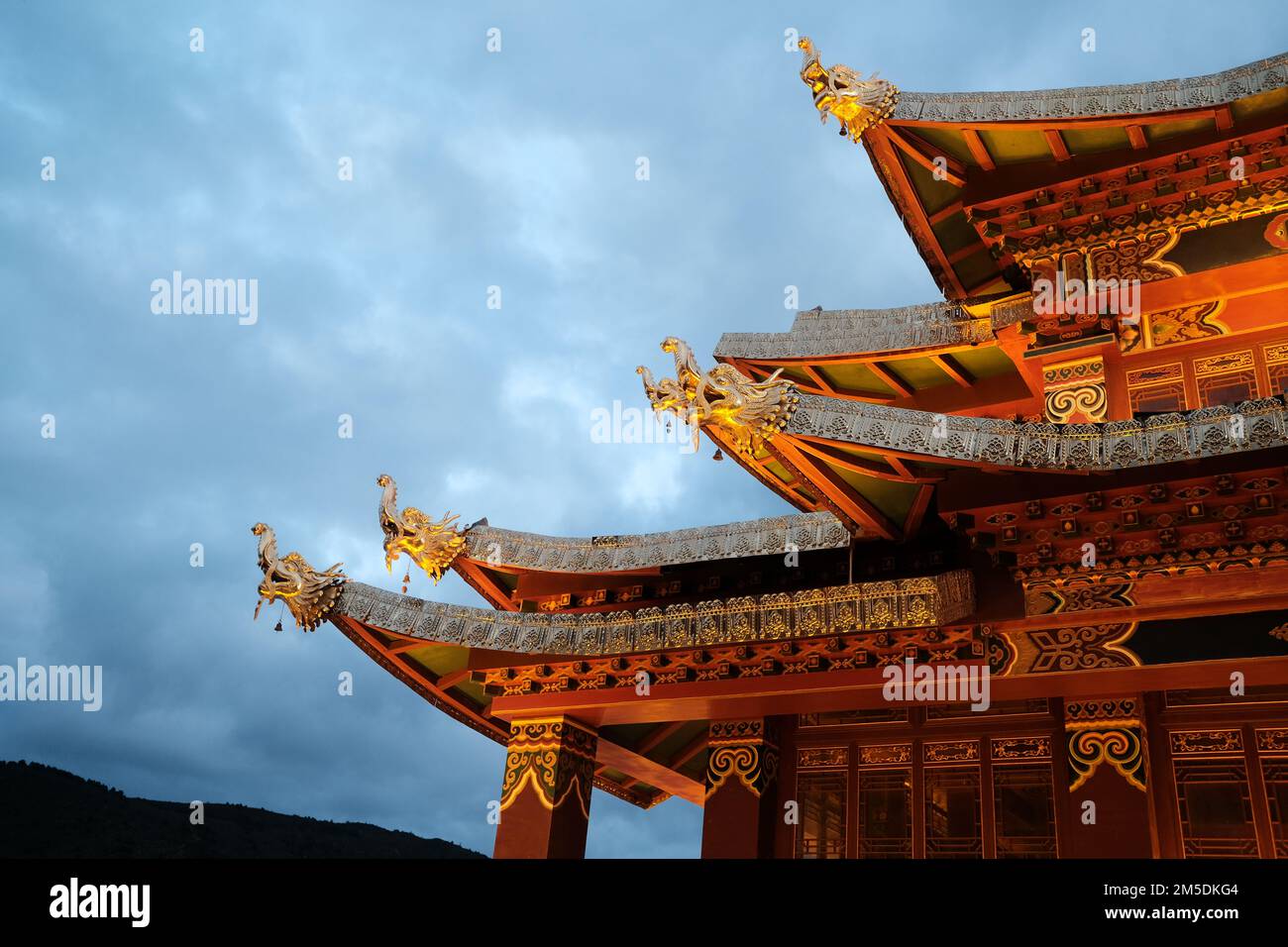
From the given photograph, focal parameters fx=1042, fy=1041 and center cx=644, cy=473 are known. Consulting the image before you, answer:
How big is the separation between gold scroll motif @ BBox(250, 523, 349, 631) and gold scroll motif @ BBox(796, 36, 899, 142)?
7.68 m

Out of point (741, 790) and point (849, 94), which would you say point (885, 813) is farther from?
point (849, 94)

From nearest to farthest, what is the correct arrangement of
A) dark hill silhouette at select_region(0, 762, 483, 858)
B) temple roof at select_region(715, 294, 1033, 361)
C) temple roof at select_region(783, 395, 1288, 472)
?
temple roof at select_region(783, 395, 1288, 472), temple roof at select_region(715, 294, 1033, 361), dark hill silhouette at select_region(0, 762, 483, 858)

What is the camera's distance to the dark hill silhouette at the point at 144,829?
26.6 m

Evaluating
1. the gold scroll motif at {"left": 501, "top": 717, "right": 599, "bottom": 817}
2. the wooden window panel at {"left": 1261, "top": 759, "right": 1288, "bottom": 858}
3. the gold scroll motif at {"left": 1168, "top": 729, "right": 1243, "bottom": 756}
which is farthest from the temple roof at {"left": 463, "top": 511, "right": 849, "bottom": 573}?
the wooden window panel at {"left": 1261, "top": 759, "right": 1288, "bottom": 858}

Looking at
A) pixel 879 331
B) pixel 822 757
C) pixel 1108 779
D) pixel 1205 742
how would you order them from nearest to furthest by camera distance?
pixel 1108 779 < pixel 1205 742 < pixel 822 757 < pixel 879 331

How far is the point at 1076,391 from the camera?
1105cm

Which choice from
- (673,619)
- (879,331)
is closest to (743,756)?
(673,619)

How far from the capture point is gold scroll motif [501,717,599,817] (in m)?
11.8

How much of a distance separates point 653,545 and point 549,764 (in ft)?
9.08

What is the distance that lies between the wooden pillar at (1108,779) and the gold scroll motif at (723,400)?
4.19 m

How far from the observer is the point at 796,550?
1170cm

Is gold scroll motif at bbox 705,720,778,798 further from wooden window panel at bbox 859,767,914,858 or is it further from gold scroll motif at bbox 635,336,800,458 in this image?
gold scroll motif at bbox 635,336,800,458
